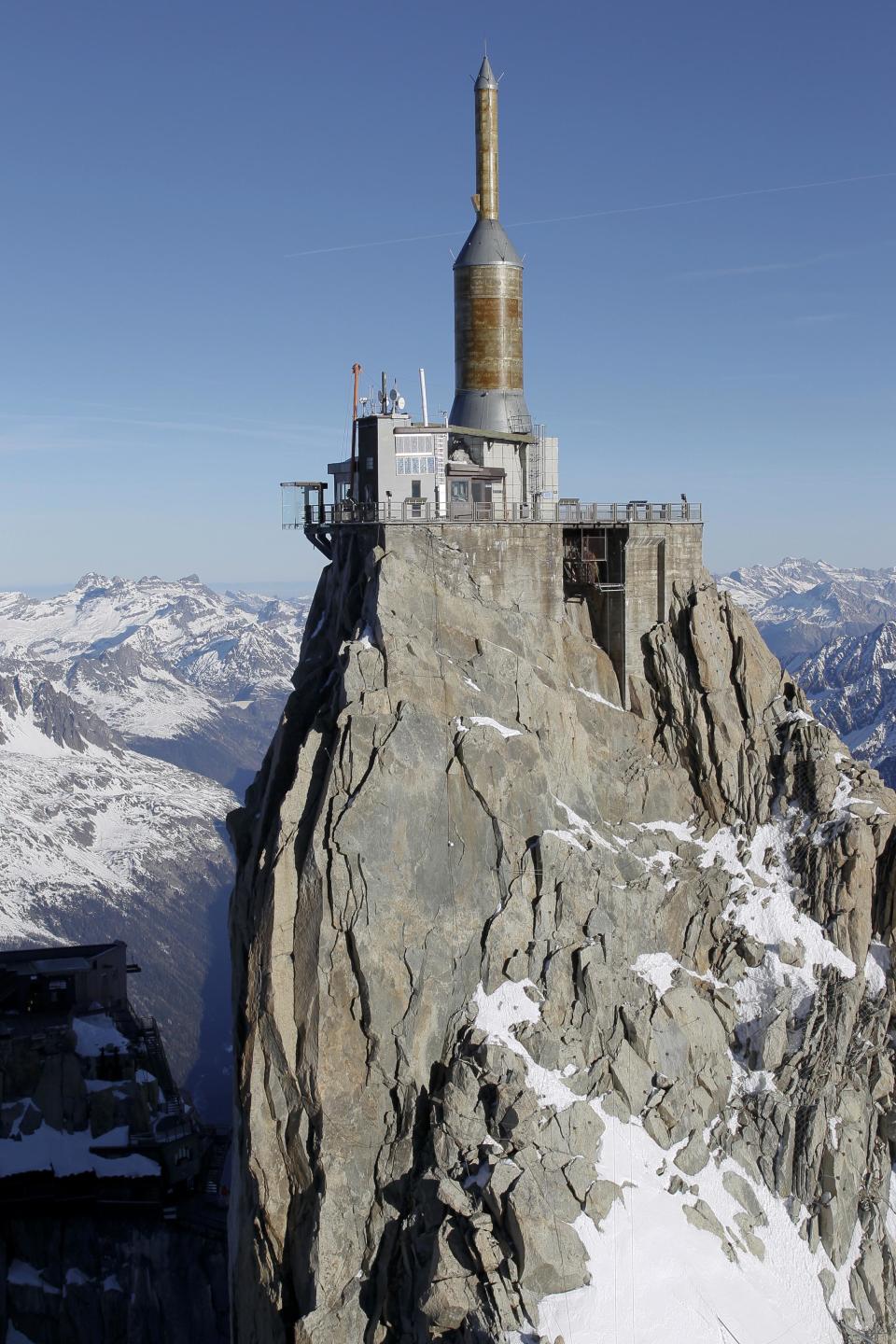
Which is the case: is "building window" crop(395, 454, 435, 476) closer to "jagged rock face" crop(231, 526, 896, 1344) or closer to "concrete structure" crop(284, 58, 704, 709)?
"concrete structure" crop(284, 58, 704, 709)

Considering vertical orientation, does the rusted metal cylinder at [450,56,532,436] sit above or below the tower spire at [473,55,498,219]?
below

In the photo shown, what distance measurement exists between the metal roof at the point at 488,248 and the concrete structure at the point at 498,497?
76mm

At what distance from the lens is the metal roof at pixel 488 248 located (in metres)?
73.4

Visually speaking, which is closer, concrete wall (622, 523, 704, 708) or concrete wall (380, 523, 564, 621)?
concrete wall (380, 523, 564, 621)

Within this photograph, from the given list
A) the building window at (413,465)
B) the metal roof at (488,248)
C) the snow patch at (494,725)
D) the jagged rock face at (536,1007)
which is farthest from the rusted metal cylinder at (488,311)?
the snow patch at (494,725)

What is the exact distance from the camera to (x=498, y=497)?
242 ft

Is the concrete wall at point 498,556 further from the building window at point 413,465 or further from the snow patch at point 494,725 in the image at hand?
the snow patch at point 494,725

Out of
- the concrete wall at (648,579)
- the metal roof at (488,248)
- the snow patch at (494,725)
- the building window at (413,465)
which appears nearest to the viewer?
the snow patch at (494,725)

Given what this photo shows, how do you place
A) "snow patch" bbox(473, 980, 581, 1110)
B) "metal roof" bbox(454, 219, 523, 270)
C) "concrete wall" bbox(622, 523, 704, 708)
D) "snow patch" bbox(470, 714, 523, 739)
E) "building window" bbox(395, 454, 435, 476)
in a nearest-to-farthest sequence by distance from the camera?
"snow patch" bbox(473, 980, 581, 1110), "snow patch" bbox(470, 714, 523, 739), "concrete wall" bbox(622, 523, 704, 708), "building window" bbox(395, 454, 435, 476), "metal roof" bbox(454, 219, 523, 270)

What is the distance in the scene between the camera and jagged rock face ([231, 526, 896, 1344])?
5212 cm

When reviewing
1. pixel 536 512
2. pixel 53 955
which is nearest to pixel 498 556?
pixel 536 512

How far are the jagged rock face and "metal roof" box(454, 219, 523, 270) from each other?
19121 millimetres

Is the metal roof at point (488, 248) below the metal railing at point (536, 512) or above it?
above

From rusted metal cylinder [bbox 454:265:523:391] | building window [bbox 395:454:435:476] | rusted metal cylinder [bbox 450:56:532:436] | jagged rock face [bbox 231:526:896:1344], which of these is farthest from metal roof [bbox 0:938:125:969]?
rusted metal cylinder [bbox 454:265:523:391]
